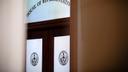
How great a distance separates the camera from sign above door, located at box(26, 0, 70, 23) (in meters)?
1.77

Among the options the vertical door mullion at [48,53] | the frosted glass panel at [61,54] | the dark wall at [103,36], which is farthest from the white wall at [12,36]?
the vertical door mullion at [48,53]

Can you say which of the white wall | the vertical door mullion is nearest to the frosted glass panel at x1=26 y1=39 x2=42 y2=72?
the vertical door mullion

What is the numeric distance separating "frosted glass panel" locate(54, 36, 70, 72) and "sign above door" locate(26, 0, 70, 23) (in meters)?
0.19

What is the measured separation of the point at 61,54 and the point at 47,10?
0.39 meters

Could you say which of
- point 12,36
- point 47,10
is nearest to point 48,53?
point 47,10

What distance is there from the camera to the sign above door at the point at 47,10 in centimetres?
177

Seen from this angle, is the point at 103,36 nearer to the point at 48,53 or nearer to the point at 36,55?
the point at 48,53

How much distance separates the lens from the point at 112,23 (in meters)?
0.77

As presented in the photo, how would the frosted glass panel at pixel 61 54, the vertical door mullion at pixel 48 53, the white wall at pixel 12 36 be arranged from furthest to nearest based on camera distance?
the vertical door mullion at pixel 48 53
the frosted glass panel at pixel 61 54
the white wall at pixel 12 36

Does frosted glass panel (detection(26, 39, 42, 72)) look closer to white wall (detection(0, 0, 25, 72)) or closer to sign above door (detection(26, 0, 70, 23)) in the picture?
sign above door (detection(26, 0, 70, 23))

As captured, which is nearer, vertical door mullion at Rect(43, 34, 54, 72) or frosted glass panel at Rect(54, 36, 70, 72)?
frosted glass panel at Rect(54, 36, 70, 72)

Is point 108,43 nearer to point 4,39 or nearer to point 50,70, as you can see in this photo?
point 4,39

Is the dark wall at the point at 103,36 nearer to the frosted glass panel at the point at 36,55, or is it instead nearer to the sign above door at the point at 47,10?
the sign above door at the point at 47,10

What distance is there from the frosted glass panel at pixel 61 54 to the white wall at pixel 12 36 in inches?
38.0
